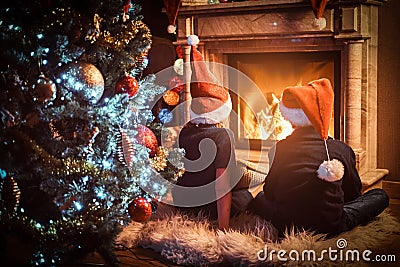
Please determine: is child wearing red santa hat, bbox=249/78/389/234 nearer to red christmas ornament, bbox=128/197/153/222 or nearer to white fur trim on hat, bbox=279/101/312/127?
white fur trim on hat, bbox=279/101/312/127

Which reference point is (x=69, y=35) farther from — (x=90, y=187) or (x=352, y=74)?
(x=352, y=74)

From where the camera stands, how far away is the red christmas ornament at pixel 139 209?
2.75 metres

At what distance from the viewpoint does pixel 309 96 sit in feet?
8.88

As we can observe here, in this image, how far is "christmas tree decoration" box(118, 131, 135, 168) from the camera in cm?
270

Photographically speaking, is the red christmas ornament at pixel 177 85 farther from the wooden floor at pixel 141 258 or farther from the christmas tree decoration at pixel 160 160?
the wooden floor at pixel 141 258

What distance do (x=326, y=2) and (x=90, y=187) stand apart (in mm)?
2004

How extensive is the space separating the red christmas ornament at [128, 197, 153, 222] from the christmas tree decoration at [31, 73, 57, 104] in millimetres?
657

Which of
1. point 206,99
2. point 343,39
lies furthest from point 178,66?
point 206,99

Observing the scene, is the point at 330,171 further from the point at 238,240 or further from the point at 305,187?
the point at 238,240

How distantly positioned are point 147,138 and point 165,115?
5.22 feet

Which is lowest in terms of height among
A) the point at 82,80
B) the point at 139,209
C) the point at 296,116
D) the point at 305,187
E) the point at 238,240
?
the point at 238,240

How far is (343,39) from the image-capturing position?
3785mm

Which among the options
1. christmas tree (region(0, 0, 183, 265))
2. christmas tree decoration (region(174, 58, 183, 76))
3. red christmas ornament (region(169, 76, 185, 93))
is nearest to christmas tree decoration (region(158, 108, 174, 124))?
red christmas ornament (region(169, 76, 185, 93))

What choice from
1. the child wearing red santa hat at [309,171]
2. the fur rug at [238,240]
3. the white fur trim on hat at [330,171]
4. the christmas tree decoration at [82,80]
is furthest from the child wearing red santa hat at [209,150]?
the christmas tree decoration at [82,80]
